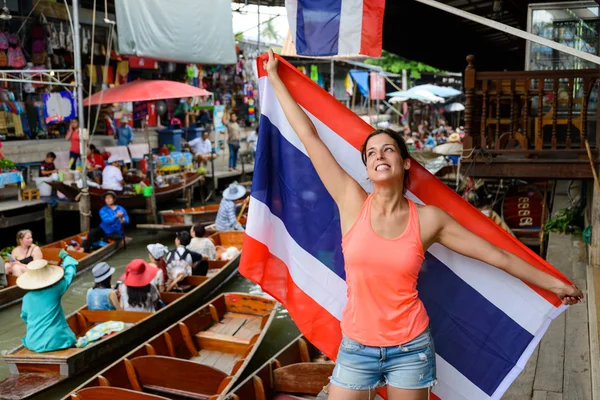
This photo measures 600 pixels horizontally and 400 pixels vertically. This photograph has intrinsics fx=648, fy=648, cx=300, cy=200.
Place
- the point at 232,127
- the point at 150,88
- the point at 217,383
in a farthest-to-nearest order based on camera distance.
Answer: the point at 232,127 → the point at 150,88 → the point at 217,383

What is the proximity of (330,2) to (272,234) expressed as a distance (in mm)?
1484

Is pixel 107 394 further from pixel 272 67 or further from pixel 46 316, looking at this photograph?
pixel 272 67

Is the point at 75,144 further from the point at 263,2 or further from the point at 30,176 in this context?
the point at 263,2

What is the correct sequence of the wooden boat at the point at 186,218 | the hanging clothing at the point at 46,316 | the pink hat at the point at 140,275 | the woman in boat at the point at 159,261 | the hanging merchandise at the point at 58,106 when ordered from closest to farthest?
the hanging clothing at the point at 46,316
the pink hat at the point at 140,275
the woman in boat at the point at 159,261
the wooden boat at the point at 186,218
the hanging merchandise at the point at 58,106

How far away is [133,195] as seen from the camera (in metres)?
14.6

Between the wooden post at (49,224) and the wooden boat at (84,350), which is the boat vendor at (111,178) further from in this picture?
the wooden boat at (84,350)

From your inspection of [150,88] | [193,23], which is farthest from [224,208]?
[193,23]

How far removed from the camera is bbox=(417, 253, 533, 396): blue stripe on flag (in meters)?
2.94

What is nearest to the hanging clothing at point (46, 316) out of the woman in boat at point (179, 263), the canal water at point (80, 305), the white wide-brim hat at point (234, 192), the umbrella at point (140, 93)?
the canal water at point (80, 305)

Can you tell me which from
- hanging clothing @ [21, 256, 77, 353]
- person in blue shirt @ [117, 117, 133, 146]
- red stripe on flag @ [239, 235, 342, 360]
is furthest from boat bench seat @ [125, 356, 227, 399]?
person in blue shirt @ [117, 117, 133, 146]

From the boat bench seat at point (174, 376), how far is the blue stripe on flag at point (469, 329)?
123 inches

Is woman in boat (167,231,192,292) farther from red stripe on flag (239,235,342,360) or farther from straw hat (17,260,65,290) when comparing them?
red stripe on flag (239,235,342,360)

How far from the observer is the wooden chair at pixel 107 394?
16.9 ft

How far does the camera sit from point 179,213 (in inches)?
561
